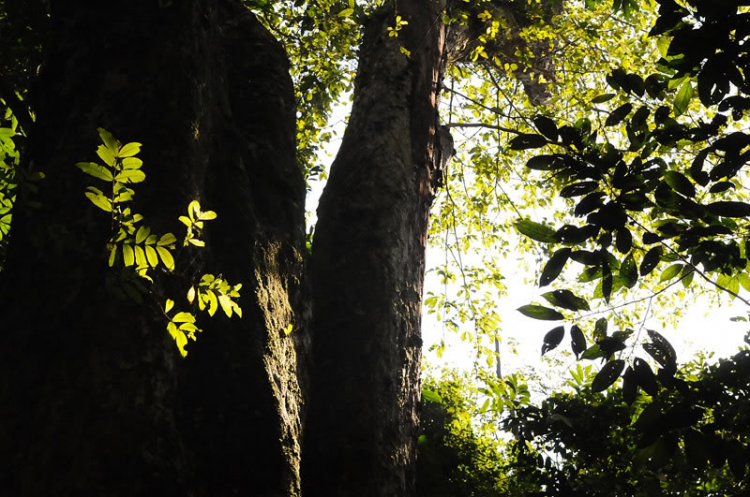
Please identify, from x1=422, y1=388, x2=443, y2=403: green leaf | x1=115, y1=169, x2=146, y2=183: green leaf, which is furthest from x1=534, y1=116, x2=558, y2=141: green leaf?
x1=422, y1=388, x2=443, y2=403: green leaf

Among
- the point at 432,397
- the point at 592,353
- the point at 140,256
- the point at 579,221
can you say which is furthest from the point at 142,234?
the point at 432,397

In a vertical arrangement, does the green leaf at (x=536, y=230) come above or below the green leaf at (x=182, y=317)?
above

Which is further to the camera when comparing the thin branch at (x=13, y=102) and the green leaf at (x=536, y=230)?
the thin branch at (x=13, y=102)

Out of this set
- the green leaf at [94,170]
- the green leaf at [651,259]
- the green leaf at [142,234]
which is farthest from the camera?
the green leaf at [651,259]

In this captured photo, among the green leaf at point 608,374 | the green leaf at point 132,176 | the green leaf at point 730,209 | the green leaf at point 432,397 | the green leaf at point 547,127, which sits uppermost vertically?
the green leaf at point 547,127

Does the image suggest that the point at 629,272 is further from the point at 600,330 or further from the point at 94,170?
the point at 94,170

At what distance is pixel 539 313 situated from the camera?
1602 mm

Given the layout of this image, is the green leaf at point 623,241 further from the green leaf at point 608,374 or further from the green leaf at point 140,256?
the green leaf at point 140,256

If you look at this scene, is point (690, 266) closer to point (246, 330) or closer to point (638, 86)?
point (638, 86)

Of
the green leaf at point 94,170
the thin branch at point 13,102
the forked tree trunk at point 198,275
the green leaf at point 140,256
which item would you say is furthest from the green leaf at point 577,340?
the thin branch at point 13,102

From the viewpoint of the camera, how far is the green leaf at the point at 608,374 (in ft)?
→ 5.36

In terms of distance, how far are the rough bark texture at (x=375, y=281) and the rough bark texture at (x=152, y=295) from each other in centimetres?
19

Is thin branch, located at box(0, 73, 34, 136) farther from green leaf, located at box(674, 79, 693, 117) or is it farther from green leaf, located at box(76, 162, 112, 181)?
green leaf, located at box(674, 79, 693, 117)

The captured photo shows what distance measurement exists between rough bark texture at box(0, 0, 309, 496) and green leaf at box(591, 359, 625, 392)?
1.06 m
